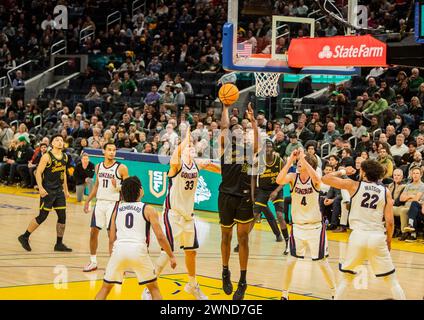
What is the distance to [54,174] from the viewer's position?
1248cm

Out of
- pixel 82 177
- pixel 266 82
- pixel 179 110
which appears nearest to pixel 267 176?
pixel 266 82

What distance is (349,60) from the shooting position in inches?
471

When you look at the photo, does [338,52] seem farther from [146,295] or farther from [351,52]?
[146,295]

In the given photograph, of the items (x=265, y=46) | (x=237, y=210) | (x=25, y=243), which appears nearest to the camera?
(x=237, y=210)

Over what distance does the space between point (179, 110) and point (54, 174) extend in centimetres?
952

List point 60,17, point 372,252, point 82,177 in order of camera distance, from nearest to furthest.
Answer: point 372,252 < point 82,177 < point 60,17

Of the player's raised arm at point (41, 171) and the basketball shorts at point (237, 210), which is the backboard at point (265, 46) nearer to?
the player's raised arm at point (41, 171)

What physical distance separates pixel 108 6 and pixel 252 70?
18625 mm

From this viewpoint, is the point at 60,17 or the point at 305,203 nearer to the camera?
the point at 305,203

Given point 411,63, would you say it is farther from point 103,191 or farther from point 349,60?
point 103,191

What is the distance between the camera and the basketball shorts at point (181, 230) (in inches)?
368

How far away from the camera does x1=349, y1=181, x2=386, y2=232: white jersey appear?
27.3 ft

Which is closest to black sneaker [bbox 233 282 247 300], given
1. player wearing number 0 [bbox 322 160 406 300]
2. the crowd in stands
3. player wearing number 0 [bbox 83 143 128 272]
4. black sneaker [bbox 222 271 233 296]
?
black sneaker [bbox 222 271 233 296]

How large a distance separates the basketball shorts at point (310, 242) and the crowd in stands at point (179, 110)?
3.18 meters
